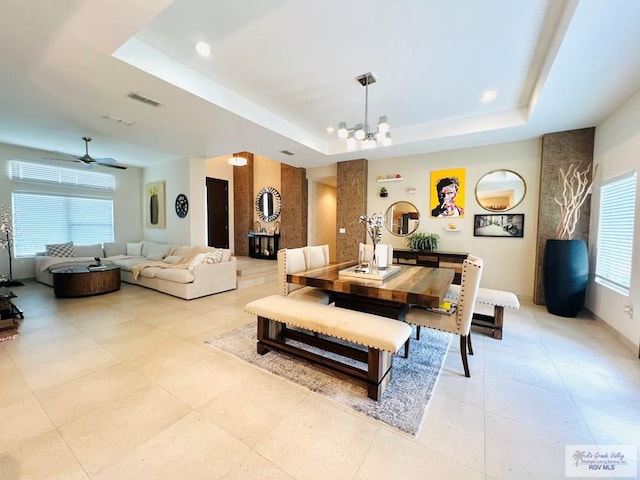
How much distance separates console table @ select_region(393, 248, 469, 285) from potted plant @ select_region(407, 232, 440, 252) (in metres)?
0.15

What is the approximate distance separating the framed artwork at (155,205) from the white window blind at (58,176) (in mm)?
840

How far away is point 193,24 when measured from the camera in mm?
2268

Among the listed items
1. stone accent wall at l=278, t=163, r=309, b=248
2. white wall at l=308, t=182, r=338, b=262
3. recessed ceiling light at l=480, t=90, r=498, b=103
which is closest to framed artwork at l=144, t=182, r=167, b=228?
stone accent wall at l=278, t=163, r=309, b=248

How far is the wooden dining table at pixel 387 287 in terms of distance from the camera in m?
2.00

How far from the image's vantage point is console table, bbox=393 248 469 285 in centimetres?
459

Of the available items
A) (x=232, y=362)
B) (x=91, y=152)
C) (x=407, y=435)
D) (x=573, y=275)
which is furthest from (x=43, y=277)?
(x=573, y=275)

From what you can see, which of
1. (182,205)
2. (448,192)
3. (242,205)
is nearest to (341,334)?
(448,192)

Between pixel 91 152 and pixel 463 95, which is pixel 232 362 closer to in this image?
pixel 463 95

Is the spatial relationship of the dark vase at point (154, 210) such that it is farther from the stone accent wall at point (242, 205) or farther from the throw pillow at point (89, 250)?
the stone accent wall at point (242, 205)

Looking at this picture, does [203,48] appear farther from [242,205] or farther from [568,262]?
[242,205]

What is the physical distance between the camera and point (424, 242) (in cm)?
508

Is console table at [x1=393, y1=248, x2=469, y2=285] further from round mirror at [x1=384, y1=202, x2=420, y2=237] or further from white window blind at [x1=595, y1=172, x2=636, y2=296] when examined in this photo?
white window blind at [x1=595, y1=172, x2=636, y2=296]

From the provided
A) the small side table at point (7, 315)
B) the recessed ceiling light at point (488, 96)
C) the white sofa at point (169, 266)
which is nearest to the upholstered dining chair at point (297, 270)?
the white sofa at point (169, 266)

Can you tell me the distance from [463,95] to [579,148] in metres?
2.11
